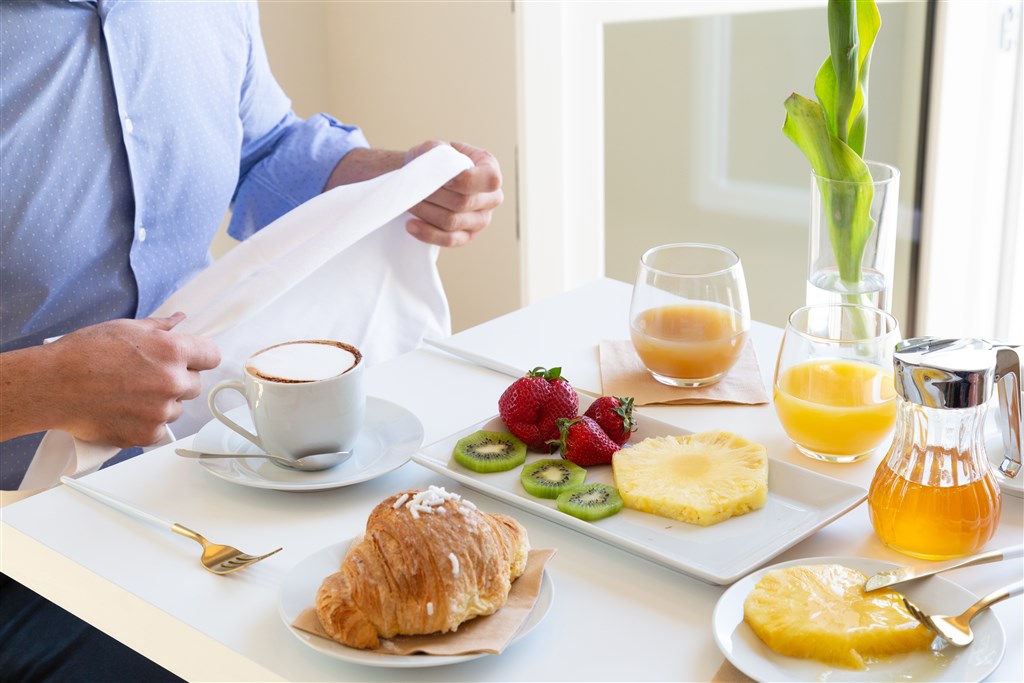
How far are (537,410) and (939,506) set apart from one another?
341mm

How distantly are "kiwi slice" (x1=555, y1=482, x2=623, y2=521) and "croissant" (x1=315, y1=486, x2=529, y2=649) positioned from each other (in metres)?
0.13

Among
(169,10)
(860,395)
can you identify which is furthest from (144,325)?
(860,395)

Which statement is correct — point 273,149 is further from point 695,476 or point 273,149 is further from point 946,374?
point 946,374

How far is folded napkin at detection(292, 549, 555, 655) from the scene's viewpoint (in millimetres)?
652

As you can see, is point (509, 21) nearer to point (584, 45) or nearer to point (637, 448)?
point (584, 45)

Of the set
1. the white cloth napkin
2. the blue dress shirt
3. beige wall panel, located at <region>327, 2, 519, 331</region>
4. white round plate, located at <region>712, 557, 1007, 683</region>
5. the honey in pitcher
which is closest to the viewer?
white round plate, located at <region>712, 557, 1007, 683</region>

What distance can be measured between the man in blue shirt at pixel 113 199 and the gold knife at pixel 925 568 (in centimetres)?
→ 71

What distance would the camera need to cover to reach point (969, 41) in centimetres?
242

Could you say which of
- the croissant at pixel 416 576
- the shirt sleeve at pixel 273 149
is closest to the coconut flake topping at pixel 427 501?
the croissant at pixel 416 576

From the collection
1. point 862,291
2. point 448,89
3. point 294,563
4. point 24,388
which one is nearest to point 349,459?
point 294,563

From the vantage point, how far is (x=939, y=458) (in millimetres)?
750

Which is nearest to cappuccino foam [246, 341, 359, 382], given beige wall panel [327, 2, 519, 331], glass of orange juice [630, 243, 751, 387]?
glass of orange juice [630, 243, 751, 387]

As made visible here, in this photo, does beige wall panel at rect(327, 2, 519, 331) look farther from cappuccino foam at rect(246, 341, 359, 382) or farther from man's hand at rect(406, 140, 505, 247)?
cappuccino foam at rect(246, 341, 359, 382)

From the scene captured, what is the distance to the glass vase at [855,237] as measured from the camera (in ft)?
3.37
